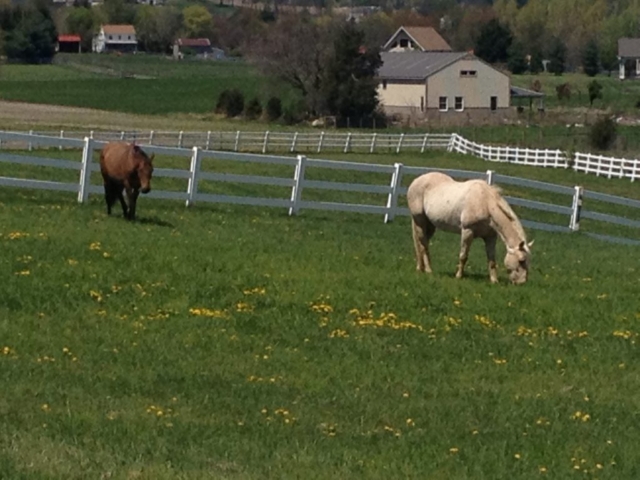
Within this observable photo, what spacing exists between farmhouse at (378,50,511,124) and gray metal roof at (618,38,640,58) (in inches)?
1999

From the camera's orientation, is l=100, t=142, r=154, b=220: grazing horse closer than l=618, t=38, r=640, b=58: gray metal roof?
Yes

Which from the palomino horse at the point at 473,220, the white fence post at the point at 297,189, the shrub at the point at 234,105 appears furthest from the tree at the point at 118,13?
the palomino horse at the point at 473,220

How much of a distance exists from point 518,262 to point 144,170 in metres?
6.62

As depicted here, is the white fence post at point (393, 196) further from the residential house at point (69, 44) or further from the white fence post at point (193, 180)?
the residential house at point (69, 44)

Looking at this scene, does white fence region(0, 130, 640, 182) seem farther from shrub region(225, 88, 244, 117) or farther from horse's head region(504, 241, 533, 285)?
horse's head region(504, 241, 533, 285)

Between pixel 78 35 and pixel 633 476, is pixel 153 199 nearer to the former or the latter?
pixel 633 476

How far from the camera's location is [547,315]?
1384cm

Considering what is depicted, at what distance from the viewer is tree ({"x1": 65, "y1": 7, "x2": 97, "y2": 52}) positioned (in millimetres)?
173500

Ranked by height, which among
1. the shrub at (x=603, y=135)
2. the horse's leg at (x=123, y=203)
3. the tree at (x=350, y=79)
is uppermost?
the tree at (x=350, y=79)

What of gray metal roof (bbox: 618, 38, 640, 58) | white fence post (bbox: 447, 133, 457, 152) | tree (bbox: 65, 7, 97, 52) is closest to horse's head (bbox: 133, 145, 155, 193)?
white fence post (bbox: 447, 133, 457, 152)

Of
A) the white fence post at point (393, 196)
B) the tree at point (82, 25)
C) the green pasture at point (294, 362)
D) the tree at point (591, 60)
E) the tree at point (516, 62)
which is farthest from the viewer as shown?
the tree at point (82, 25)

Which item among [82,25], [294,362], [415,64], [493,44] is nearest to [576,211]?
[294,362]

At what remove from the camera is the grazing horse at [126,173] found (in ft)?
65.8

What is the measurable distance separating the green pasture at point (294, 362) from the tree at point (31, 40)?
122 metres
